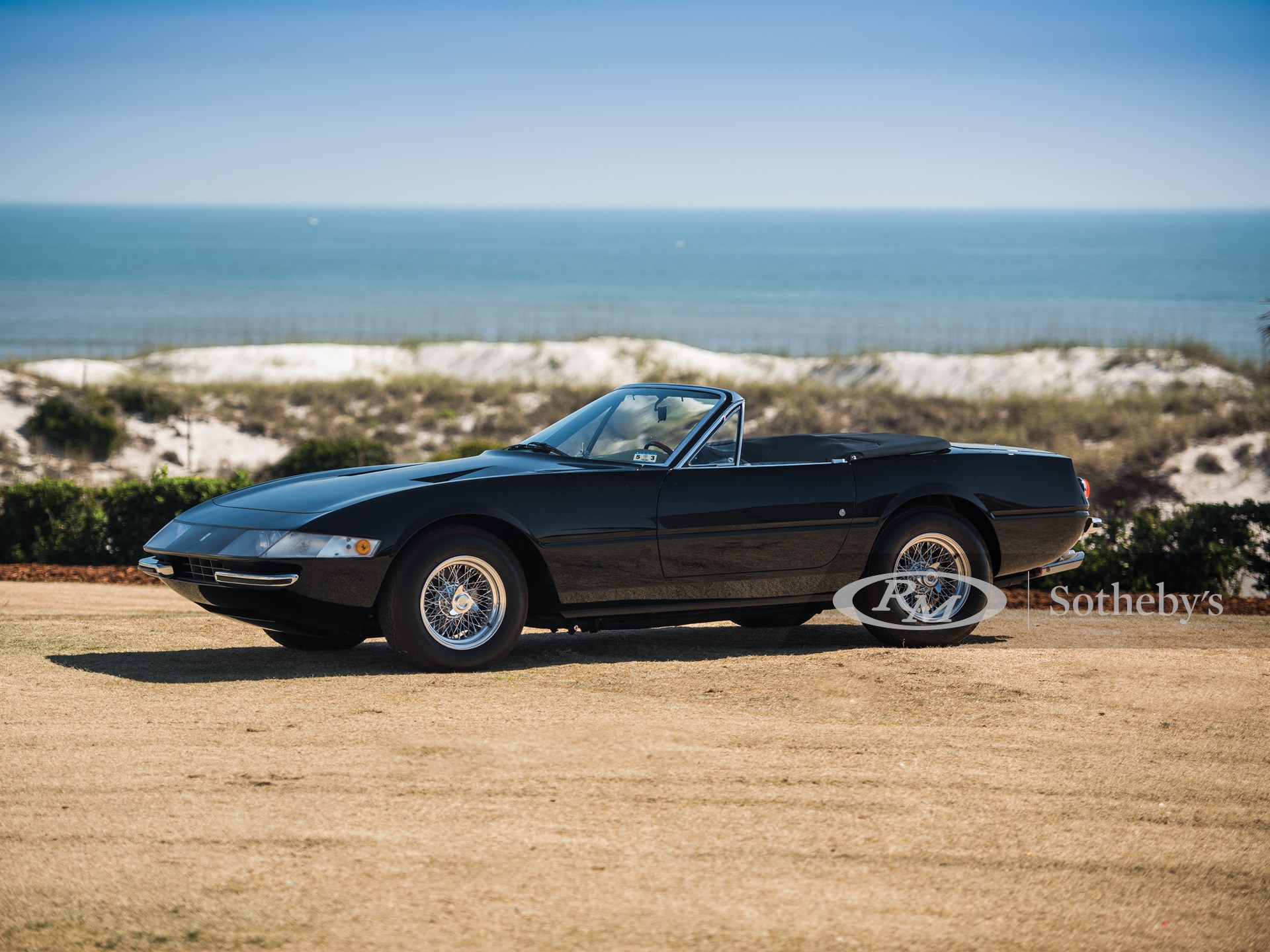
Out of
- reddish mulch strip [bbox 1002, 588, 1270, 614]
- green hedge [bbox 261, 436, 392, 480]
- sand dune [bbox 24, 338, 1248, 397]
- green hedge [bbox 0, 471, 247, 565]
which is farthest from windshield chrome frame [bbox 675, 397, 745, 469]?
sand dune [bbox 24, 338, 1248, 397]

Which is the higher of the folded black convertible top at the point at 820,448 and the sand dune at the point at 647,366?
the sand dune at the point at 647,366

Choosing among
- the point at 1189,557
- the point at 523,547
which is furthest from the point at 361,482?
the point at 1189,557

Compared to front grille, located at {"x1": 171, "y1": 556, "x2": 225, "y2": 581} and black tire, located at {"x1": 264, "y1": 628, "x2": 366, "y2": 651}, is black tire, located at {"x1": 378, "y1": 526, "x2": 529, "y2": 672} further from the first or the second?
black tire, located at {"x1": 264, "y1": 628, "x2": 366, "y2": 651}

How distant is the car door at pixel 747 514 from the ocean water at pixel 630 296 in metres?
39.2

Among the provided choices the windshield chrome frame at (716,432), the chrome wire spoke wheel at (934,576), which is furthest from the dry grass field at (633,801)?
the windshield chrome frame at (716,432)

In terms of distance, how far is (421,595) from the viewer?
697 cm

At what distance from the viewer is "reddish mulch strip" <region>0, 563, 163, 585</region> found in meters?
12.2

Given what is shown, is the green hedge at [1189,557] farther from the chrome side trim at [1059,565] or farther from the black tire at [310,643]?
the black tire at [310,643]

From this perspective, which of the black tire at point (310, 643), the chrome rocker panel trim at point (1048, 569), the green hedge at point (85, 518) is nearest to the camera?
the black tire at point (310, 643)

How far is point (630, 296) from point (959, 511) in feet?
304

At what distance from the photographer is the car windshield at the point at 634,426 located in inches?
311

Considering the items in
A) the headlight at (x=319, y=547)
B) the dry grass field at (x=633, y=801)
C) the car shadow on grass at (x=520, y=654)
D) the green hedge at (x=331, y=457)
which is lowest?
the dry grass field at (x=633, y=801)

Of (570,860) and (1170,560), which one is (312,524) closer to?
(570,860)

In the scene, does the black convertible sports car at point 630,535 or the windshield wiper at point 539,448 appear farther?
the windshield wiper at point 539,448
